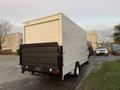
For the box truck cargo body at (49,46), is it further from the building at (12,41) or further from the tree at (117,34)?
→ the tree at (117,34)

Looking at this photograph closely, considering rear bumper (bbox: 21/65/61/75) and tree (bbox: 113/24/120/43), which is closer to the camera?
rear bumper (bbox: 21/65/61/75)

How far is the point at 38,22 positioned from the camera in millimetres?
8641

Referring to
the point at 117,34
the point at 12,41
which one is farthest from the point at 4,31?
the point at 117,34

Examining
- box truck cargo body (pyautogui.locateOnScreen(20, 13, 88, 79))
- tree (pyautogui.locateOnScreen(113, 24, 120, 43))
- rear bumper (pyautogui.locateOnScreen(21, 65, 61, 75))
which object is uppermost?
tree (pyautogui.locateOnScreen(113, 24, 120, 43))

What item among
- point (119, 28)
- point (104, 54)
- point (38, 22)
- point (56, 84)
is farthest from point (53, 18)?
point (119, 28)

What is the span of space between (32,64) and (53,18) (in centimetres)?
250

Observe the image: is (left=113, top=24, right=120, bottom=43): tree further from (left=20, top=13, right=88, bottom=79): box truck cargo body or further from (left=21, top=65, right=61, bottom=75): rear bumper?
(left=21, top=65, right=61, bottom=75): rear bumper

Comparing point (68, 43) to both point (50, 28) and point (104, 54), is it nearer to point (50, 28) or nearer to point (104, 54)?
point (50, 28)

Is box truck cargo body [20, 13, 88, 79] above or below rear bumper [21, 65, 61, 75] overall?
above

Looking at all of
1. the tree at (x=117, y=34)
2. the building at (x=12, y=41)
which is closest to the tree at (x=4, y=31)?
the building at (x=12, y=41)

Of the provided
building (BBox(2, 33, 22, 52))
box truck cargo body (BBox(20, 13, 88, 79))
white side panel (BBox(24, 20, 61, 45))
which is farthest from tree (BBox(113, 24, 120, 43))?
white side panel (BBox(24, 20, 61, 45))

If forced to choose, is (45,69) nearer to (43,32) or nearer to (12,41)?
(43,32)

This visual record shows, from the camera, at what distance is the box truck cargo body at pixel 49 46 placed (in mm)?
7508

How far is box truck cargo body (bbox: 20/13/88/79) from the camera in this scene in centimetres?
751
